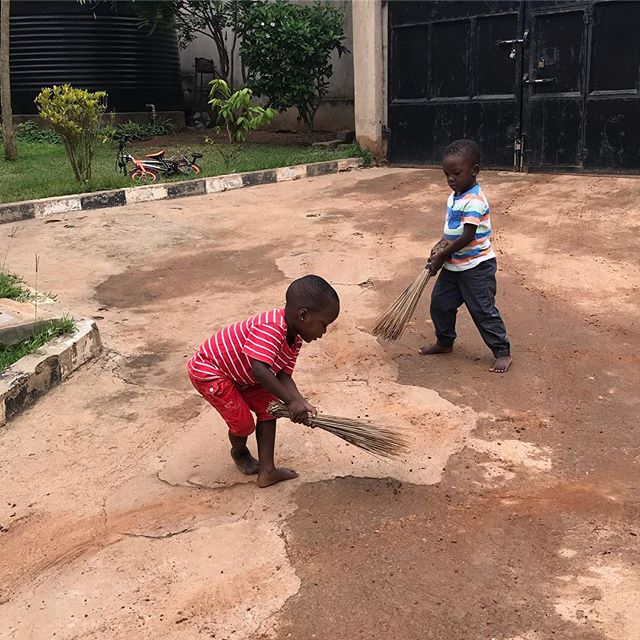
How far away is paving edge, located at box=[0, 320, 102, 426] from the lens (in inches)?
133

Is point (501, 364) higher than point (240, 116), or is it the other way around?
point (240, 116)

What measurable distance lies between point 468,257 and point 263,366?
1600mm

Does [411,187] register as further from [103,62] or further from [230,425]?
[103,62]

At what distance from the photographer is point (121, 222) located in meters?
7.16

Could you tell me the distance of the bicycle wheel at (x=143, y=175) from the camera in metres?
8.77

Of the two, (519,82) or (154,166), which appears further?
(154,166)

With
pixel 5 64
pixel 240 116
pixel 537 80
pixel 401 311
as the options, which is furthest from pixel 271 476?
pixel 240 116

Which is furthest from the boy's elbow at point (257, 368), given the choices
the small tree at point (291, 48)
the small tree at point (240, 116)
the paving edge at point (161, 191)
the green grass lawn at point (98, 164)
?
the small tree at point (291, 48)

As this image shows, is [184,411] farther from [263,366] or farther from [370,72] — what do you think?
[370,72]

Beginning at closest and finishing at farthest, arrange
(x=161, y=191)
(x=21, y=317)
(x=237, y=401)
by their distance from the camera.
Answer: (x=237, y=401) < (x=21, y=317) < (x=161, y=191)

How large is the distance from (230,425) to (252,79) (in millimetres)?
9489

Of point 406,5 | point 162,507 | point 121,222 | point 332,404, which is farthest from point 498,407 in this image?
point 406,5

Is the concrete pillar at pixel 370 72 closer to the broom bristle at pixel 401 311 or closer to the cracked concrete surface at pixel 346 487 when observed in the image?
the cracked concrete surface at pixel 346 487

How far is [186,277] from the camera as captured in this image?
5.44 meters
